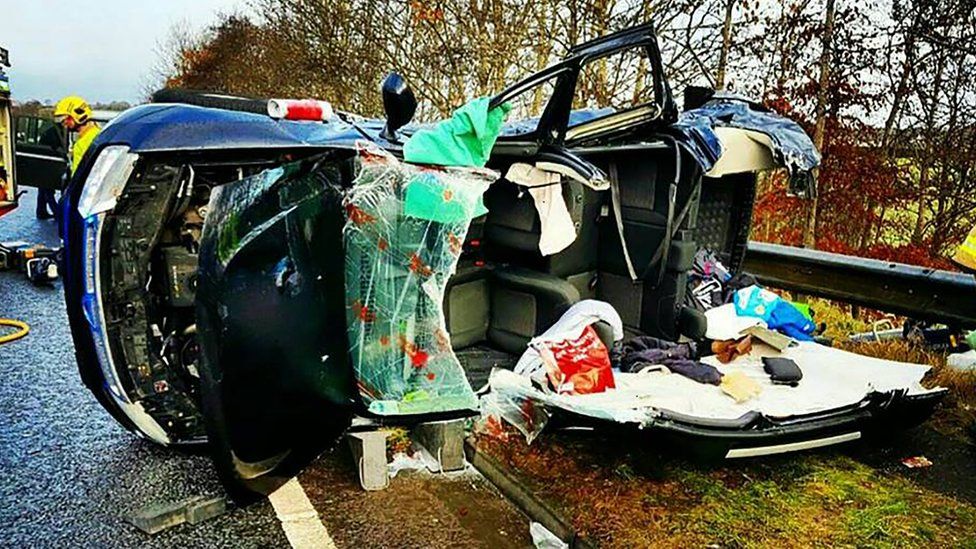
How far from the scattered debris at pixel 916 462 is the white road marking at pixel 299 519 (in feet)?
8.72

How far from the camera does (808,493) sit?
3141 millimetres

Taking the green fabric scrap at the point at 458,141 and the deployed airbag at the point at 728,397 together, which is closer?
the green fabric scrap at the point at 458,141

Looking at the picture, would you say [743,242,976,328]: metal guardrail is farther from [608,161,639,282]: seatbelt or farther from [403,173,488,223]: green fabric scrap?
[403,173,488,223]: green fabric scrap

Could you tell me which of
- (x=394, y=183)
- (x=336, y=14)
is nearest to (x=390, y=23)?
(x=336, y=14)

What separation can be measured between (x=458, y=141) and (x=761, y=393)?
76.6 inches

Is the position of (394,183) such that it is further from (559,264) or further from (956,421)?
(956,421)

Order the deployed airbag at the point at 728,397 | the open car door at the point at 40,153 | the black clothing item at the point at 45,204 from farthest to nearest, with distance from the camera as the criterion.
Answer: the black clothing item at the point at 45,204, the open car door at the point at 40,153, the deployed airbag at the point at 728,397

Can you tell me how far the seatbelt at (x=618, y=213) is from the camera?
4008mm

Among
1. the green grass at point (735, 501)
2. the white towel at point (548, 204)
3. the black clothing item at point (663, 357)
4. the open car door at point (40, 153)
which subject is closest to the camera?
the green grass at point (735, 501)

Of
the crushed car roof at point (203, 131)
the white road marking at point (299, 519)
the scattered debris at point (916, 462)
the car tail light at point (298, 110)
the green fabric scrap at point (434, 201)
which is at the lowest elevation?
the white road marking at point (299, 519)

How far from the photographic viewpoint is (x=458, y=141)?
9.22 ft

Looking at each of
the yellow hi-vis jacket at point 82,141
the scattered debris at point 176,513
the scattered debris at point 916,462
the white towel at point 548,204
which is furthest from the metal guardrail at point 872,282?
the yellow hi-vis jacket at point 82,141

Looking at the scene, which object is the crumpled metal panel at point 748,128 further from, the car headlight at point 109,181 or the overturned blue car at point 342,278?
the car headlight at point 109,181

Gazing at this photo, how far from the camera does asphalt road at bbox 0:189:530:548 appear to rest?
2846mm
